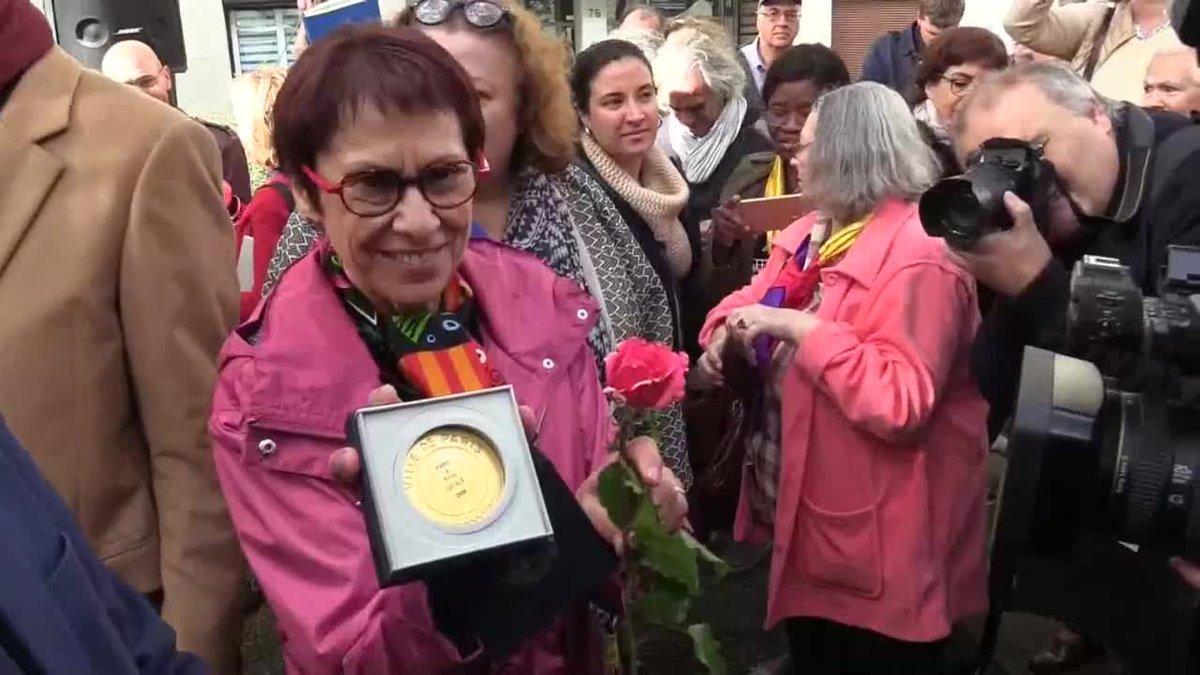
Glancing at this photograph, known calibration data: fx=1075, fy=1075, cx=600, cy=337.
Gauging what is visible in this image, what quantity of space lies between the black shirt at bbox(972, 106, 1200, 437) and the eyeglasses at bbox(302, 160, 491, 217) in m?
1.07

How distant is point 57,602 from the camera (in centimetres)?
90

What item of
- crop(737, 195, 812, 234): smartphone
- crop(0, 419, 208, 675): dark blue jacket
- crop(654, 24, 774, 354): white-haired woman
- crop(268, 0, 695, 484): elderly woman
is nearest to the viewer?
crop(0, 419, 208, 675): dark blue jacket

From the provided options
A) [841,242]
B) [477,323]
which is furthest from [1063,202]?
[477,323]

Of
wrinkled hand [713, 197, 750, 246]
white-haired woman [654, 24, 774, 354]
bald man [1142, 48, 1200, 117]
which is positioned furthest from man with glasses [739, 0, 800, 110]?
wrinkled hand [713, 197, 750, 246]

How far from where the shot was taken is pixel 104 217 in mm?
1423

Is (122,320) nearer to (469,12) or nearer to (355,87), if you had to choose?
(355,87)

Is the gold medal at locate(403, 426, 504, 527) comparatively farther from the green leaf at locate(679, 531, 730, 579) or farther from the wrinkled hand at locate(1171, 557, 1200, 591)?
the wrinkled hand at locate(1171, 557, 1200, 591)

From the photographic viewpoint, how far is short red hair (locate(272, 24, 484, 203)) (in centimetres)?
130

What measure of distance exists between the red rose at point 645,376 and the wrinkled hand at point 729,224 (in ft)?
6.16

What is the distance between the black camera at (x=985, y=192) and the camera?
1827mm

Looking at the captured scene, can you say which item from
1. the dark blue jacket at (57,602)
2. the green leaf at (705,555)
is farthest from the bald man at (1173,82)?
the dark blue jacket at (57,602)

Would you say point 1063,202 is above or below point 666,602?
above

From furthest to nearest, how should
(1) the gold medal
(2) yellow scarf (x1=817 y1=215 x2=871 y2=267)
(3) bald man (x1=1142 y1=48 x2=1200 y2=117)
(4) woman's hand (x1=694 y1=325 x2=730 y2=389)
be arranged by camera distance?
(3) bald man (x1=1142 y1=48 x2=1200 y2=117) → (4) woman's hand (x1=694 y1=325 x2=730 y2=389) → (2) yellow scarf (x1=817 y1=215 x2=871 y2=267) → (1) the gold medal

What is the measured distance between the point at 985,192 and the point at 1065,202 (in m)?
0.24
